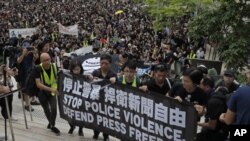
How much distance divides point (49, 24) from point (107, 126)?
84.7 ft

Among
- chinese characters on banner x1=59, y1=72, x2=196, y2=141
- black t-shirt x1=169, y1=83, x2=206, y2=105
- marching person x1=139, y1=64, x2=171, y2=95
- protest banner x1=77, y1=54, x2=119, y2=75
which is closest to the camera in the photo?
chinese characters on banner x1=59, y1=72, x2=196, y2=141

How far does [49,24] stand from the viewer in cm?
3250

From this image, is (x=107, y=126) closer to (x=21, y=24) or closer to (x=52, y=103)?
(x=52, y=103)

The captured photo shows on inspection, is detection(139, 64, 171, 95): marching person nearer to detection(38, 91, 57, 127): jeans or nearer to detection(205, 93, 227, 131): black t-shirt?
detection(205, 93, 227, 131): black t-shirt

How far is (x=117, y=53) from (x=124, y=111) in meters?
12.5

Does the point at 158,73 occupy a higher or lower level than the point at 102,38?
higher

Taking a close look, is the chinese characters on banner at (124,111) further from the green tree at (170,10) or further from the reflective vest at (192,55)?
the green tree at (170,10)

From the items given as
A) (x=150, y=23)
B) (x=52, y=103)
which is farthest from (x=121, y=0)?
(x=52, y=103)

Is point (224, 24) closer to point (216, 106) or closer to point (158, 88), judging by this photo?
point (158, 88)

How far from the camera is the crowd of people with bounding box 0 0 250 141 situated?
6.18m

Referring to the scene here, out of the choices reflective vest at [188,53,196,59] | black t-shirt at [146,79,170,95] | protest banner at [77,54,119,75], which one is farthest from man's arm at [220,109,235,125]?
reflective vest at [188,53,196,59]

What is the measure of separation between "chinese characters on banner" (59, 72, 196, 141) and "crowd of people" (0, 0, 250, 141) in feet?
0.55

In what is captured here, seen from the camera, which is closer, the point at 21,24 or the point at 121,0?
the point at 21,24

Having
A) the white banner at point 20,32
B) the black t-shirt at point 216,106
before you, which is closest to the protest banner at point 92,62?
the black t-shirt at point 216,106
